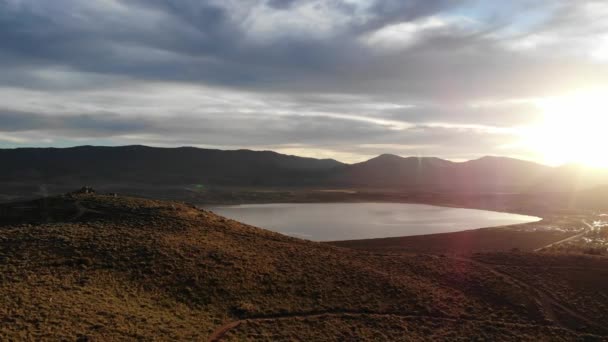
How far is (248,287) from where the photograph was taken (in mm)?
19438

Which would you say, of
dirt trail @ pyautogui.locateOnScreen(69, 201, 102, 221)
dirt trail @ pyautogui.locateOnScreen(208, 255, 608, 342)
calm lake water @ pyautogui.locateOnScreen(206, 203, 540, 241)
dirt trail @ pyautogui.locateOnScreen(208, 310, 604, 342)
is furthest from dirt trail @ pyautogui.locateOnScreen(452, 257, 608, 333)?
dirt trail @ pyautogui.locateOnScreen(69, 201, 102, 221)

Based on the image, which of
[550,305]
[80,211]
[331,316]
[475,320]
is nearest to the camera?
[331,316]

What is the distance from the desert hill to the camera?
1511 centimetres

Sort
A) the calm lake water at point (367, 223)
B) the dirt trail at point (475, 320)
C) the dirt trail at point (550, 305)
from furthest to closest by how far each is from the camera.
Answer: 1. the calm lake water at point (367, 223)
2. the dirt trail at point (550, 305)
3. the dirt trail at point (475, 320)

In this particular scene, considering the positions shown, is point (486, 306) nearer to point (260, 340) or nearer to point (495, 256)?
point (495, 256)

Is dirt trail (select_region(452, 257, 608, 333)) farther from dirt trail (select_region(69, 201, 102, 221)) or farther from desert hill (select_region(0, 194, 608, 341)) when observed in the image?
dirt trail (select_region(69, 201, 102, 221))

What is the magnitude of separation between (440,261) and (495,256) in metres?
4.57

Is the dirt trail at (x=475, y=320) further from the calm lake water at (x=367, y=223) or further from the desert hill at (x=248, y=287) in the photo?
the calm lake water at (x=367, y=223)

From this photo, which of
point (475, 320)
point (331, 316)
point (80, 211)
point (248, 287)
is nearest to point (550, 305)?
point (475, 320)

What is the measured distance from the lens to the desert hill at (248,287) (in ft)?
49.6

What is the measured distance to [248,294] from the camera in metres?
18.9

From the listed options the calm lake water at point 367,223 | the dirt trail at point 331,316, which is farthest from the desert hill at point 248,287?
the calm lake water at point 367,223

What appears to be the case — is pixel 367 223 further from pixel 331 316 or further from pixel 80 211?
pixel 331 316

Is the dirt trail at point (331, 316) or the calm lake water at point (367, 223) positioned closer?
the dirt trail at point (331, 316)
